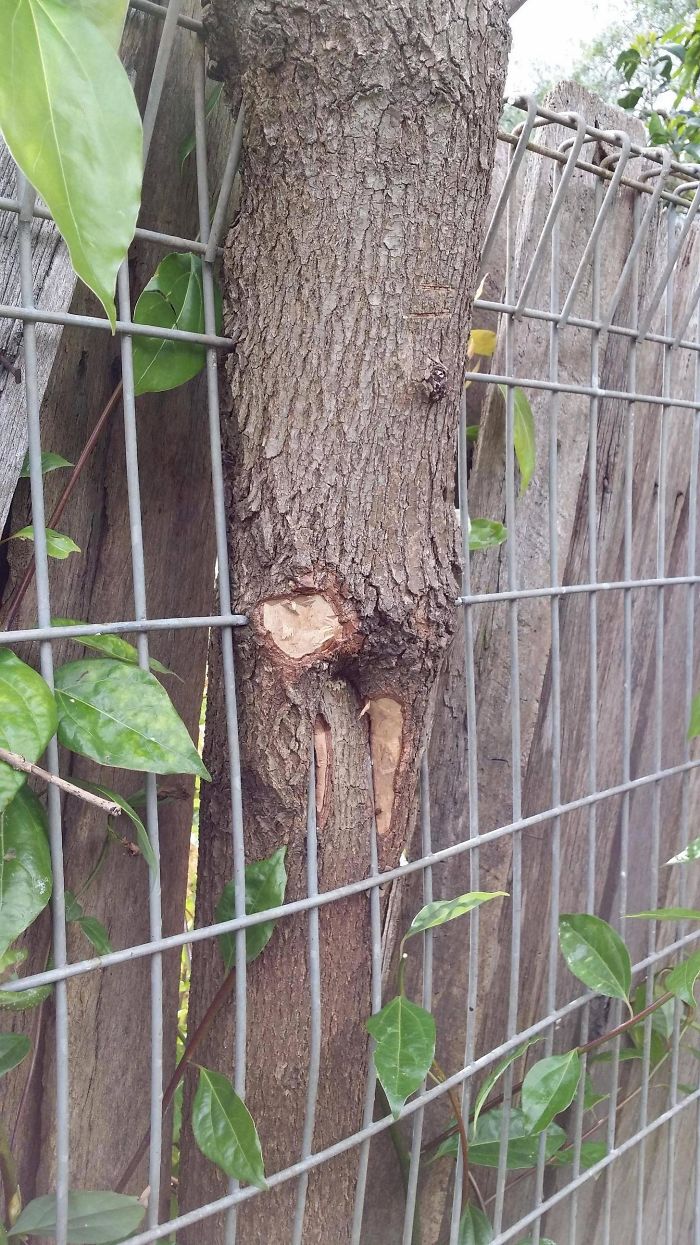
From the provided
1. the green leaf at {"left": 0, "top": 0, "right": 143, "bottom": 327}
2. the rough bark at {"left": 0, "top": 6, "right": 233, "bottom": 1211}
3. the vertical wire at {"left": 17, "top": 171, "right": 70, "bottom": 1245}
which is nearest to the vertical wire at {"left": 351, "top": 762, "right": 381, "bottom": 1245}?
the rough bark at {"left": 0, "top": 6, "right": 233, "bottom": 1211}

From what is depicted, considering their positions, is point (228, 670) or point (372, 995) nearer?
point (228, 670)

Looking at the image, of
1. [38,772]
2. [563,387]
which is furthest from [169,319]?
[563,387]

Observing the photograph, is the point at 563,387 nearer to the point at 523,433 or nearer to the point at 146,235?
the point at 523,433

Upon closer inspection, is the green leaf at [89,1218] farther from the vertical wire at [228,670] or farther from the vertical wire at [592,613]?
the vertical wire at [592,613]

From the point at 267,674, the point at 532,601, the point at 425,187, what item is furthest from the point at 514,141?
the point at 267,674

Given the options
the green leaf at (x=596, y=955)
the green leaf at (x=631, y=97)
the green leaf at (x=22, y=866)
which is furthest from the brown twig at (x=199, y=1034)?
the green leaf at (x=631, y=97)

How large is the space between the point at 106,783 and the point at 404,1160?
657 millimetres

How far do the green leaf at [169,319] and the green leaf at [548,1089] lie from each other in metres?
0.92

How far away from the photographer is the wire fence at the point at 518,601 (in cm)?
71

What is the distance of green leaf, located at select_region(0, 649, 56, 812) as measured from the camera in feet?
2.02

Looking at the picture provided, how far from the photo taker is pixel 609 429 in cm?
129

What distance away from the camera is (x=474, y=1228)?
1103 mm

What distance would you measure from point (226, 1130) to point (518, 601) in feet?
2.35

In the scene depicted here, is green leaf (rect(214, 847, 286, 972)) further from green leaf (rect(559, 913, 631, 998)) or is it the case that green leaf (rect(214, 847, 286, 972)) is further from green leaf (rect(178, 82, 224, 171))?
green leaf (rect(178, 82, 224, 171))
